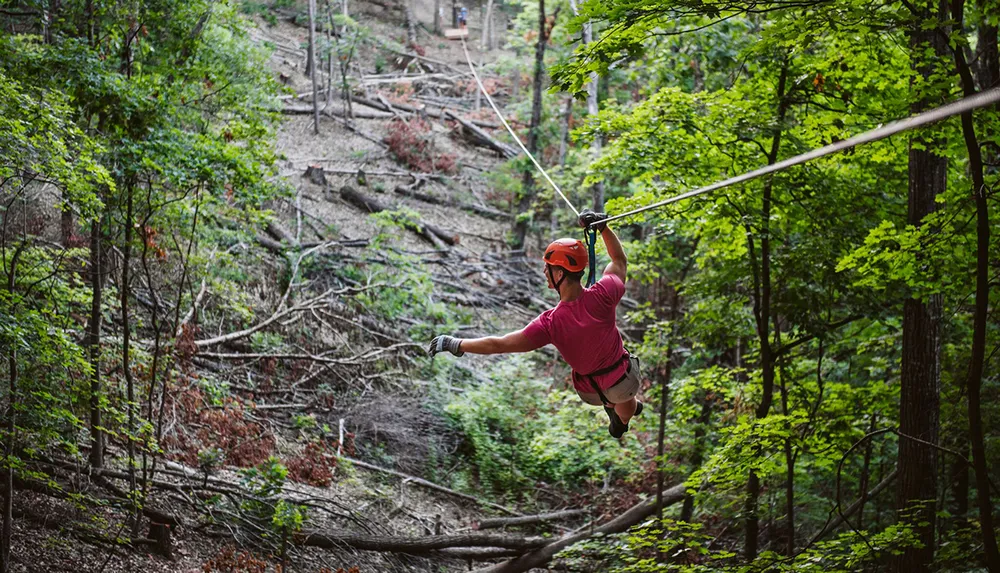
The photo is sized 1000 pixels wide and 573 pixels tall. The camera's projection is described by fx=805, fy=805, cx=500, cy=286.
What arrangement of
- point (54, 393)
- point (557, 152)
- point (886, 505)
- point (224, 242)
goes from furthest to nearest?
point (557, 152)
point (224, 242)
point (886, 505)
point (54, 393)

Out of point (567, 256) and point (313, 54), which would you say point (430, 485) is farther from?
→ point (313, 54)

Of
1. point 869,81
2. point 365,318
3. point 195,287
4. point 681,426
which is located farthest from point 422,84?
point 869,81

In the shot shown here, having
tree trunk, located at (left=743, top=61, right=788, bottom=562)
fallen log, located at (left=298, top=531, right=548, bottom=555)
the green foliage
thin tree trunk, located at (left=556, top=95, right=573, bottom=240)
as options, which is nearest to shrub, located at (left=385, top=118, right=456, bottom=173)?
thin tree trunk, located at (left=556, top=95, right=573, bottom=240)

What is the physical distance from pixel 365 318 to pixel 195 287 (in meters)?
2.93

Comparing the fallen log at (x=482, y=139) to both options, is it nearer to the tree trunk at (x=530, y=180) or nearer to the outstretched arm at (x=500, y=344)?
the tree trunk at (x=530, y=180)

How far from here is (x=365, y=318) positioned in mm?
13367

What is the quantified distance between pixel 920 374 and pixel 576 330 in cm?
330

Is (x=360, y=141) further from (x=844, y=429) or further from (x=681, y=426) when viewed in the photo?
(x=844, y=429)

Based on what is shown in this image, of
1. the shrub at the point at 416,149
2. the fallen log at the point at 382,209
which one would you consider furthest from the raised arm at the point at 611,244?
the shrub at the point at 416,149

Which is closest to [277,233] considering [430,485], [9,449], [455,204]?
[430,485]

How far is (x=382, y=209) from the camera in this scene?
18203 millimetres

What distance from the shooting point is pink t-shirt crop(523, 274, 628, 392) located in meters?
5.02

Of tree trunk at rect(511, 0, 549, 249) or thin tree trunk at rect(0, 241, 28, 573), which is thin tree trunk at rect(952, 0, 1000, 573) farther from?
tree trunk at rect(511, 0, 549, 249)

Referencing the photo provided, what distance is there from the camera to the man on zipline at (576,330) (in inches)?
196
